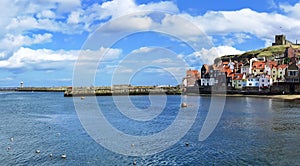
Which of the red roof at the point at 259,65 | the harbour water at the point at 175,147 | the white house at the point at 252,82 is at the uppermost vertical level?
the red roof at the point at 259,65

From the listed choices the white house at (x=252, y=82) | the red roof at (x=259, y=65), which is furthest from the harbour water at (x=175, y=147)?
the red roof at (x=259, y=65)

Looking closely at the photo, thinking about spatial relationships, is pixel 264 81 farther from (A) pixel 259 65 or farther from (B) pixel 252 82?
(A) pixel 259 65

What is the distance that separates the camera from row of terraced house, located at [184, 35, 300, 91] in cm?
11312

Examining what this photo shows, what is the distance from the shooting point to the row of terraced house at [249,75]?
113m

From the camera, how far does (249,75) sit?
125562mm

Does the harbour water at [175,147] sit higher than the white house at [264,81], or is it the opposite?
the white house at [264,81]

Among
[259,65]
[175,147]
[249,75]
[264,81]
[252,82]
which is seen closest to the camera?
[175,147]

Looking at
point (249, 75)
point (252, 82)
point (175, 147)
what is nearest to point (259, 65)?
point (249, 75)

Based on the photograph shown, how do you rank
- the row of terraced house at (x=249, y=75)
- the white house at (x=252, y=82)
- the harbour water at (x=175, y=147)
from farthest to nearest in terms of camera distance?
the white house at (x=252, y=82)
the row of terraced house at (x=249, y=75)
the harbour water at (x=175, y=147)

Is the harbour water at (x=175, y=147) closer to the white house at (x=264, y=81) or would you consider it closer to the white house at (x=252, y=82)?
the white house at (x=264, y=81)

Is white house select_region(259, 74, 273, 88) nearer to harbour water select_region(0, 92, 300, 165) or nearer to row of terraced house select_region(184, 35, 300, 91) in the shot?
row of terraced house select_region(184, 35, 300, 91)

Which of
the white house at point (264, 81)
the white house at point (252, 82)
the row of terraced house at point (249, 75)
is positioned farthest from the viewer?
the white house at point (252, 82)

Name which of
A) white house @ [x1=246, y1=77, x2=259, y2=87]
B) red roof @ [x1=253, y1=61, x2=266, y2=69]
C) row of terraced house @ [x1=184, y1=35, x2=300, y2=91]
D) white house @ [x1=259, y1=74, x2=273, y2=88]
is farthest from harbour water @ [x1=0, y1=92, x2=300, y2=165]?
red roof @ [x1=253, y1=61, x2=266, y2=69]

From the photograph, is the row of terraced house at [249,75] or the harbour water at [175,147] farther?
the row of terraced house at [249,75]
